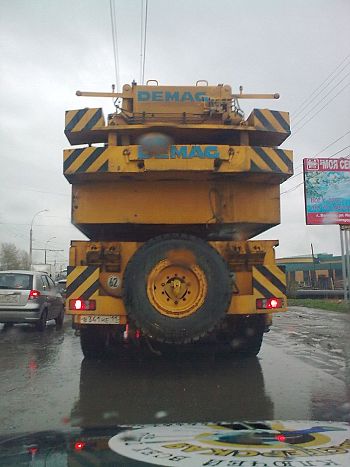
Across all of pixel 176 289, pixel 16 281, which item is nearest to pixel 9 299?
pixel 16 281

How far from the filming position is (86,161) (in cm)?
690

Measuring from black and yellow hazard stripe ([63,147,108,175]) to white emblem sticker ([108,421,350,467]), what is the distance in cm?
378

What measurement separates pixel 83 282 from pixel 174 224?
1.54m

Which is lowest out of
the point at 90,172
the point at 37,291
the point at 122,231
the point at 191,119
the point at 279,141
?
the point at 37,291

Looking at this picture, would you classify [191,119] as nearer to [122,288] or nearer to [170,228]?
[170,228]

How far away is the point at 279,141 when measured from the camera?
754 centimetres

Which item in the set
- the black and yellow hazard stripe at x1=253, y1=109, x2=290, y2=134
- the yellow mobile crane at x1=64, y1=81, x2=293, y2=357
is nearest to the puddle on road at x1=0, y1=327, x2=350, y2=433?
the yellow mobile crane at x1=64, y1=81, x2=293, y2=357

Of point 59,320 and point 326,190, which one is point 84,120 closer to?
point 59,320

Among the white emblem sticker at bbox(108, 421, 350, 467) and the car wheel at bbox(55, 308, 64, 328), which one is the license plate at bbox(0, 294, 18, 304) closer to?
the car wheel at bbox(55, 308, 64, 328)

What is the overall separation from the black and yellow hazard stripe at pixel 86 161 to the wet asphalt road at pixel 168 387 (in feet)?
9.44

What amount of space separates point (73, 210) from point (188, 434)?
13.9 ft

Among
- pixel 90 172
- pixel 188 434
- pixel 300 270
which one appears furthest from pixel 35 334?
pixel 300 270

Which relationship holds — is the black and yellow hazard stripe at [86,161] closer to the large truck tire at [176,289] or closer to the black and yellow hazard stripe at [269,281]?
the large truck tire at [176,289]

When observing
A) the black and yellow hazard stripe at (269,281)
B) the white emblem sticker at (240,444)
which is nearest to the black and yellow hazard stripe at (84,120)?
the black and yellow hazard stripe at (269,281)
